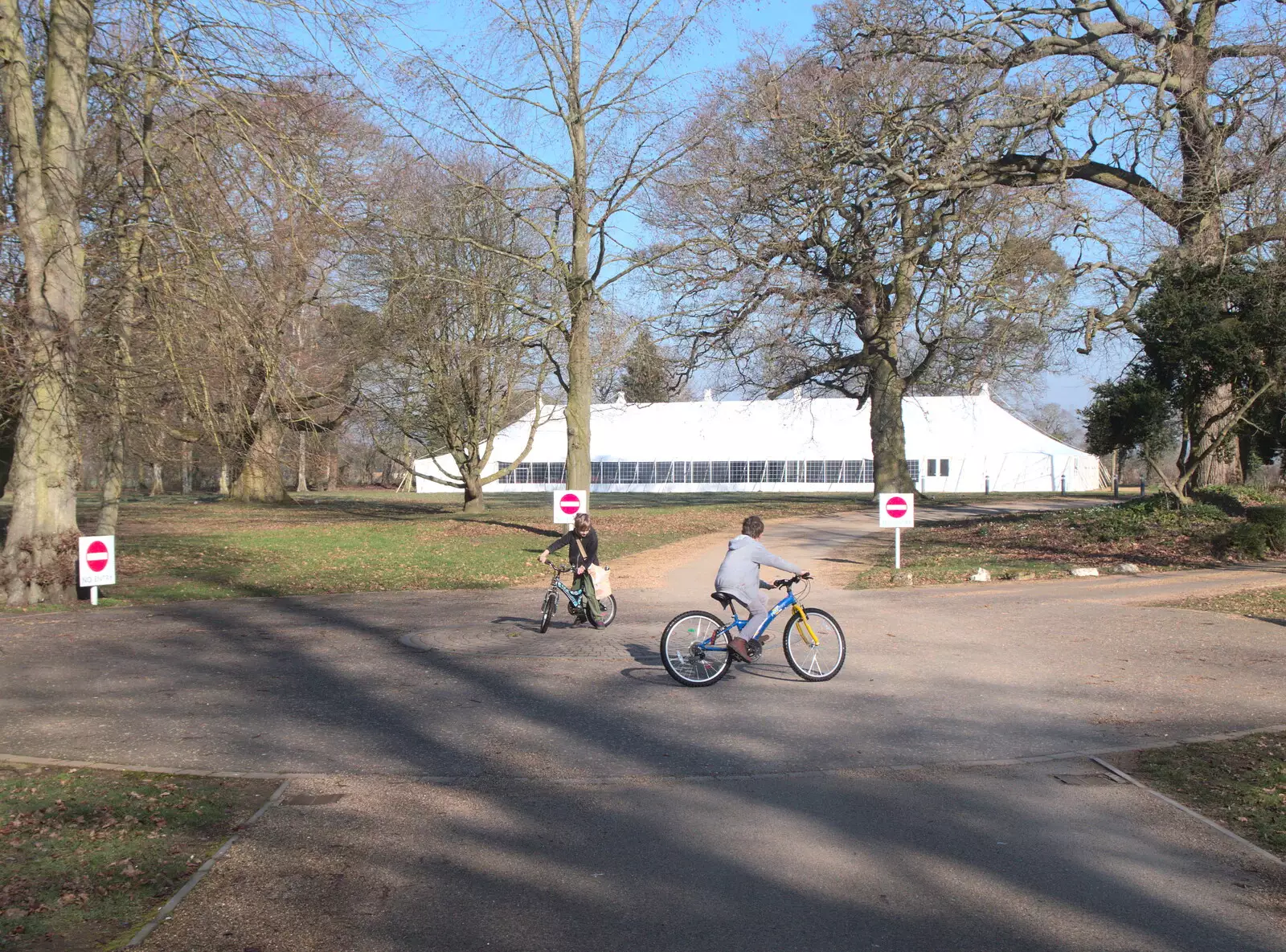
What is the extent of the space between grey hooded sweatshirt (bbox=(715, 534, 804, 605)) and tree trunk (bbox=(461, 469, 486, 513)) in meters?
29.7

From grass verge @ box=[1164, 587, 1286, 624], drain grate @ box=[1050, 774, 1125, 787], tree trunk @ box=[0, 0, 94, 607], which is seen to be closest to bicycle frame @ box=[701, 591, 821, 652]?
drain grate @ box=[1050, 774, 1125, 787]

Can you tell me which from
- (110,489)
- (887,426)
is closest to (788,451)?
(887,426)

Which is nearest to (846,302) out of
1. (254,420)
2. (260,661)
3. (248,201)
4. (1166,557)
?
(1166,557)

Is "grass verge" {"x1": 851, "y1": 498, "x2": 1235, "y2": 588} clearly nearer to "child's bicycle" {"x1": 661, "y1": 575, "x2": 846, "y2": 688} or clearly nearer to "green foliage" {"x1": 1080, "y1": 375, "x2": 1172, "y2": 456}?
"green foliage" {"x1": 1080, "y1": 375, "x2": 1172, "y2": 456}

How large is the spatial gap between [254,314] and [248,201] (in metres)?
1.47

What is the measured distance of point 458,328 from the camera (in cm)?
3450

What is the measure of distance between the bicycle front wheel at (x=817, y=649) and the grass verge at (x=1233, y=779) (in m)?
3.22

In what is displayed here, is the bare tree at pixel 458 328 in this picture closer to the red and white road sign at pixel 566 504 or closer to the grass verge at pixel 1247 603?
the red and white road sign at pixel 566 504

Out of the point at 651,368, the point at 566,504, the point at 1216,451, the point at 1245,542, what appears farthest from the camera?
the point at 651,368

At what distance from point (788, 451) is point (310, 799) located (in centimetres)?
5920

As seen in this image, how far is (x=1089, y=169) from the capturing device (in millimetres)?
25078

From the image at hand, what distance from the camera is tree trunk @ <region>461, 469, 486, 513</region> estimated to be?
39219mm

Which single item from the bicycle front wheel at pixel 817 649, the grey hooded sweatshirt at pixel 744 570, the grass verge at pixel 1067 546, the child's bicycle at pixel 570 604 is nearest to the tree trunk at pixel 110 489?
the child's bicycle at pixel 570 604

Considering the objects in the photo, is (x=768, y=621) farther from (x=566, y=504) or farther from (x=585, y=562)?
(x=566, y=504)
